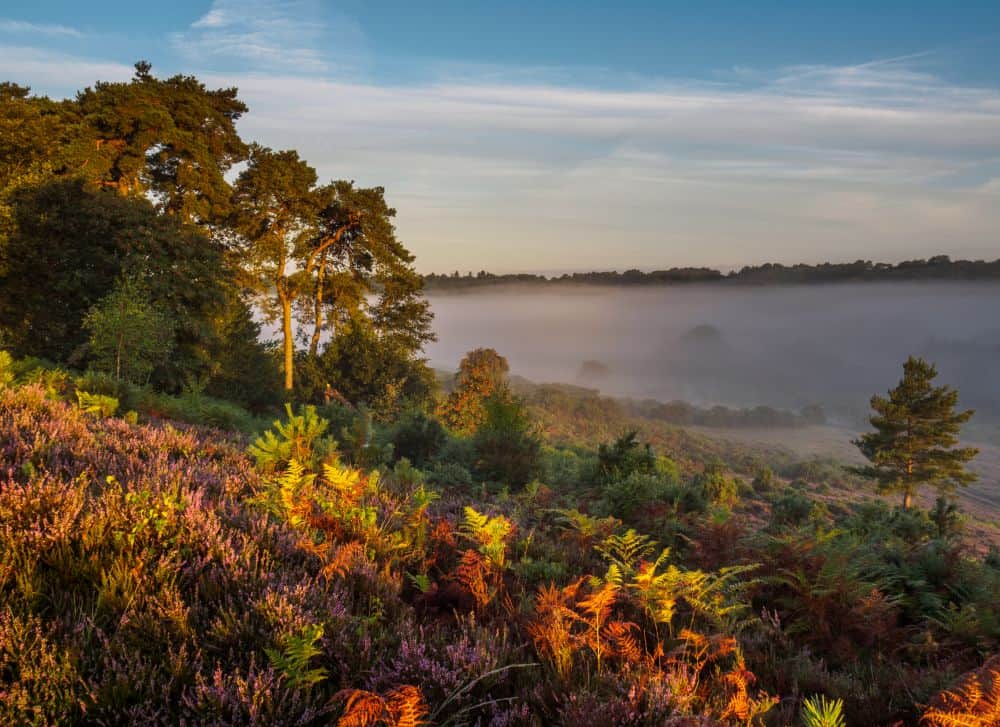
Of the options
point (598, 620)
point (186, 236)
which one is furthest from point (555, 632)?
point (186, 236)

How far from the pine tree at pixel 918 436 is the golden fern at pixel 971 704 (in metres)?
44.7

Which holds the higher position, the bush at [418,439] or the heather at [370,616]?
the heather at [370,616]

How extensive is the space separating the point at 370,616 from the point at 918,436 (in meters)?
49.5

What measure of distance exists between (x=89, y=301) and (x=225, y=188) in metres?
12.1

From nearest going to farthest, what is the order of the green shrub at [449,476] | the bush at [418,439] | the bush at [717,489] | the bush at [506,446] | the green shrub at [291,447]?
the green shrub at [291,447], the green shrub at [449,476], the bush at [506,446], the bush at [418,439], the bush at [717,489]

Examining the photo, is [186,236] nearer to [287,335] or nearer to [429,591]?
[287,335]

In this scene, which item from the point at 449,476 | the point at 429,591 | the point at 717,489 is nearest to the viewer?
the point at 429,591

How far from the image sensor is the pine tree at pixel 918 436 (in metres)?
39.2

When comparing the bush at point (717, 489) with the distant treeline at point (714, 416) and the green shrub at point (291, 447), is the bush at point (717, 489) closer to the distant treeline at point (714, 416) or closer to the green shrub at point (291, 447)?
the green shrub at point (291, 447)

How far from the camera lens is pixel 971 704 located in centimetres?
264

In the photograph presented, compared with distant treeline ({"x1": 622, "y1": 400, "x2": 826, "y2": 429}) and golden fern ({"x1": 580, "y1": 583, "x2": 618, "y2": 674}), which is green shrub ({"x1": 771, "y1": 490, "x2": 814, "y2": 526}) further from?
distant treeline ({"x1": 622, "y1": 400, "x2": 826, "y2": 429})

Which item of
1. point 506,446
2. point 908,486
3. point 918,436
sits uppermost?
point 506,446

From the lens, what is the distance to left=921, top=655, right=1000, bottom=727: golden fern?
248 centimetres

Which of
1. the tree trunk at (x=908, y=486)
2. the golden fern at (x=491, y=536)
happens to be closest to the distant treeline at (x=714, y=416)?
the tree trunk at (x=908, y=486)
